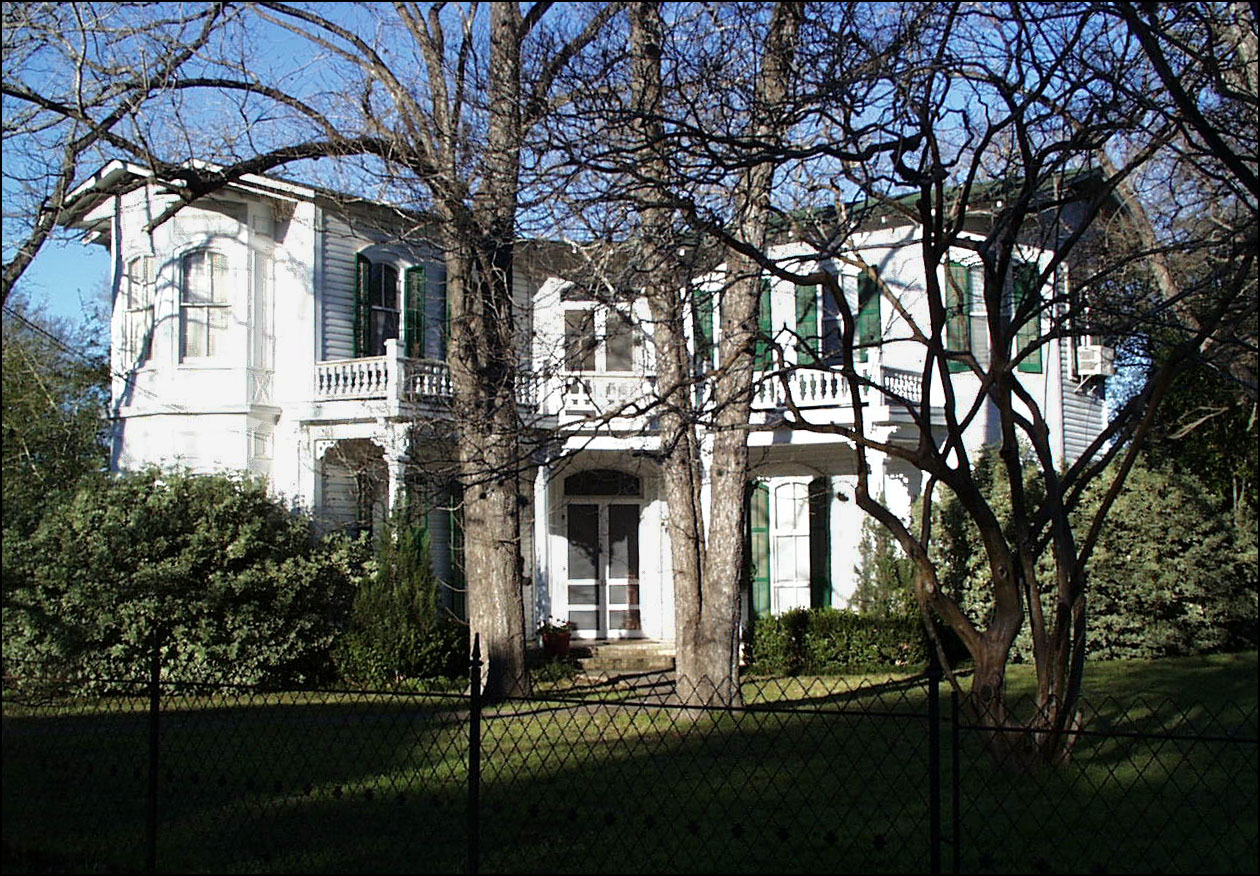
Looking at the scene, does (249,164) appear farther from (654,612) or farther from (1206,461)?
(1206,461)

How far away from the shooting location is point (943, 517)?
61.6ft

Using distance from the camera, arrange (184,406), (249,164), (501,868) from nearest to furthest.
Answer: (501,868)
(249,164)
(184,406)

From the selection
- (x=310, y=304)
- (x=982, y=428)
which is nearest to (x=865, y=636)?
(x=982, y=428)

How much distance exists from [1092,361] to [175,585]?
1511 cm

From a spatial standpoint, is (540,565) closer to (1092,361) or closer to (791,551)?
(791,551)

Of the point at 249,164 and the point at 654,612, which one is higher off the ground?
the point at 249,164

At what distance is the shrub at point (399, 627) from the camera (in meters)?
17.3

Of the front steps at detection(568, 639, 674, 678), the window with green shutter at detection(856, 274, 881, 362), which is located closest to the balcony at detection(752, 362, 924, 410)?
the window with green shutter at detection(856, 274, 881, 362)

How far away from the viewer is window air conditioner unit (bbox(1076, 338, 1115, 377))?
21.7 meters

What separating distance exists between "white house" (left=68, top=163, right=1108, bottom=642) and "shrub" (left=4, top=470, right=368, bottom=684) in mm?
1983

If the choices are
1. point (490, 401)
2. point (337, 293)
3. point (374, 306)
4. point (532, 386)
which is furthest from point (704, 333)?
point (337, 293)

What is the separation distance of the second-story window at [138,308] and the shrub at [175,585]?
3858 millimetres

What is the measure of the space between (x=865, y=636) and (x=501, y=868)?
12335 millimetres

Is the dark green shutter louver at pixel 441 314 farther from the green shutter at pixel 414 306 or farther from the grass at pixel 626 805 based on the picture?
the grass at pixel 626 805
